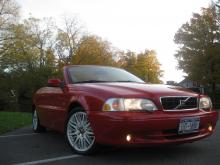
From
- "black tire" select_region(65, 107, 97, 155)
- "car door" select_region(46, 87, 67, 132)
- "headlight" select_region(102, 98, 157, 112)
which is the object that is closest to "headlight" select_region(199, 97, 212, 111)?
"headlight" select_region(102, 98, 157, 112)

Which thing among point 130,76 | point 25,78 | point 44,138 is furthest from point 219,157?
point 25,78

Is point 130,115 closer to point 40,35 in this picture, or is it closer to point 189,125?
point 189,125

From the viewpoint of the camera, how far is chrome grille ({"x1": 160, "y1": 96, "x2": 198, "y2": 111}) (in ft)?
19.0

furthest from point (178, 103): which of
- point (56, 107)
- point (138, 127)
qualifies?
point (56, 107)

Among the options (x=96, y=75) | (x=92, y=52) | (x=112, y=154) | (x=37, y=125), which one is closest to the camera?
(x=112, y=154)

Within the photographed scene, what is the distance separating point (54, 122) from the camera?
751 cm

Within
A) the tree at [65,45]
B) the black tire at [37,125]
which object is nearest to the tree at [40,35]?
the tree at [65,45]

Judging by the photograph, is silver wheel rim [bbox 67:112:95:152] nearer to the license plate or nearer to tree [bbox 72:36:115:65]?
the license plate

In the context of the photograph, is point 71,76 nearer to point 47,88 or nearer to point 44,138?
point 47,88

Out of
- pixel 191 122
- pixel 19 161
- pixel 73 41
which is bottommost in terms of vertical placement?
pixel 19 161

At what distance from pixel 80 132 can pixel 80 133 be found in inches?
0.6

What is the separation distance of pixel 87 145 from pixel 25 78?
42.1m

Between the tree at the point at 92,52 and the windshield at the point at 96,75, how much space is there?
3895 centimetres

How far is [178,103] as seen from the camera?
5879mm
